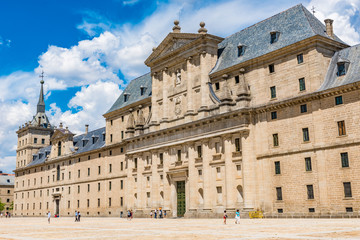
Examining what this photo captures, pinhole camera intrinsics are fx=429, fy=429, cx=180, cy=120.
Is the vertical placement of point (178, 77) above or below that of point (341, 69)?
above

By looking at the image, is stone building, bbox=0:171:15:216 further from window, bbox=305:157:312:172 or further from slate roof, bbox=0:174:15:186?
window, bbox=305:157:312:172

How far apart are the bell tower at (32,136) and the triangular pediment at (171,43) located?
63.9 m

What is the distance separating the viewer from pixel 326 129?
139ft

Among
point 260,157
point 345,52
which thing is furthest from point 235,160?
point 345,52

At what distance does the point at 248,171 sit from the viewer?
48.4m

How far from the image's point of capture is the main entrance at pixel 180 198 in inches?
2295

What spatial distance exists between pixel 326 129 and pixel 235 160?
38.3ft

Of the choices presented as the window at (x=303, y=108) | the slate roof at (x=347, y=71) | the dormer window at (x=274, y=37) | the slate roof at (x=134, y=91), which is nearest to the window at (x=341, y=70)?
the slate roof at (x=347, y=71)

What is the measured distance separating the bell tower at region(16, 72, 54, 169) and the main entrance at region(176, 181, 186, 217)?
7055 cm

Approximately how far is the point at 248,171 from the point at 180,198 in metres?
14.0

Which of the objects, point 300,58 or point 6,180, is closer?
point 300,58

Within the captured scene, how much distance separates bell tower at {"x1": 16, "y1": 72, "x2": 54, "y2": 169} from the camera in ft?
387

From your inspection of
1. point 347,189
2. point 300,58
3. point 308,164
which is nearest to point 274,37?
point 300,58

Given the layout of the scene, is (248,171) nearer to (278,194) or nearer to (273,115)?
(278,194)
